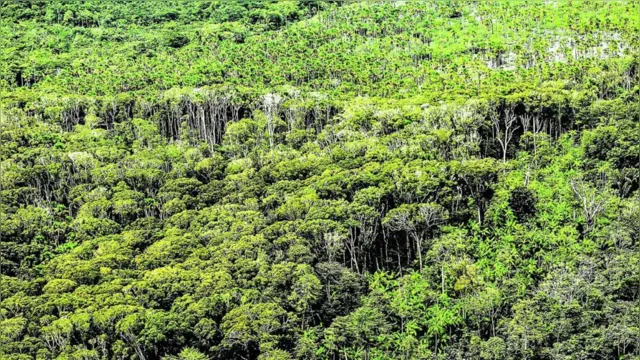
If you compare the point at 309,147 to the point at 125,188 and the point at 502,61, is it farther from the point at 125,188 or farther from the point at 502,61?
the point at 502,61

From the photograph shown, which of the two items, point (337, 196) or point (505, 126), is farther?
point (505, 126)

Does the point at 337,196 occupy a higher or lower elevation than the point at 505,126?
lower

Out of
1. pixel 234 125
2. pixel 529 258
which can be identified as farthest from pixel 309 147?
pixel 529 258

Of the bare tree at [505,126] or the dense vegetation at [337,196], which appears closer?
the dense vegetation at [337,196]

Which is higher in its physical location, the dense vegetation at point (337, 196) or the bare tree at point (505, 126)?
the bare tree at point (505, 126)

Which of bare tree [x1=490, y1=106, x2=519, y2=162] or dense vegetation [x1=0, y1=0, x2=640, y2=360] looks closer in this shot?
dense vegetation [x1=0, y1=0, x2=640, y2=360]

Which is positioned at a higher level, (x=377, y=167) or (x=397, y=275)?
(x=377, y=167)

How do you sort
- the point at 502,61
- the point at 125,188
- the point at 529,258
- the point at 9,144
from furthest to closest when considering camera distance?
the point at 502,61, the point at 9,144, the point at 125,188, the point at 529,258

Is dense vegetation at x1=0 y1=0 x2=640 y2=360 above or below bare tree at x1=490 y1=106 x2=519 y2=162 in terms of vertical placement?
Answer: below
